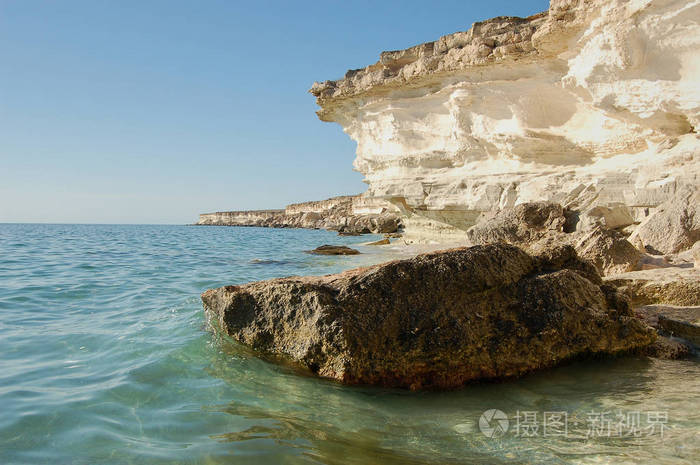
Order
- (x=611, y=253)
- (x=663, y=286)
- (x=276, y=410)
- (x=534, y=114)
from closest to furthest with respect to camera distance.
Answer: (x=276, y=410)
(x=663, y=286)
(x=611, y=253)
(x=534, y=114)

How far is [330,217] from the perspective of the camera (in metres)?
→ 46.5

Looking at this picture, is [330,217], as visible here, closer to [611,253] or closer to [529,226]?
[529,226]

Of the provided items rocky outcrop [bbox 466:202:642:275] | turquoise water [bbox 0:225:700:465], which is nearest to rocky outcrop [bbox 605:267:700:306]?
turquoise water [bbox 0:225:700:465]

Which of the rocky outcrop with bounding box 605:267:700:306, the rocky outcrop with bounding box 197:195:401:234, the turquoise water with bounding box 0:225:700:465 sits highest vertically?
the rocky outcrop with bounding box 197:195:401:234

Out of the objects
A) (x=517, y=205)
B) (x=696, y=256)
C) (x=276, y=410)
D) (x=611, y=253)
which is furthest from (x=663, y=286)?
(x=517, y=205)

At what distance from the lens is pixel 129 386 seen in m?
2.75

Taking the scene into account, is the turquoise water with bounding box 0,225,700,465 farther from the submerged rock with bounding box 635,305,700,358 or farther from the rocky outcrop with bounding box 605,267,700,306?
the rocky outcrop with bounding box 605,267,700,306

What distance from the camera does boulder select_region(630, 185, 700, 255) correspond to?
6379mm

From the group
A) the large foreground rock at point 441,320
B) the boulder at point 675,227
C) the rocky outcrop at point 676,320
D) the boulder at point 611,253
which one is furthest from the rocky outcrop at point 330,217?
the large foreground rock at point 441,320

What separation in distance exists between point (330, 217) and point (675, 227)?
40638 millimetres

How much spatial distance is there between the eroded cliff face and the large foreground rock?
6.63 m

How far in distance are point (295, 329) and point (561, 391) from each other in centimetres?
171

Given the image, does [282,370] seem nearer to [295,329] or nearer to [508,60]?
[295,329]

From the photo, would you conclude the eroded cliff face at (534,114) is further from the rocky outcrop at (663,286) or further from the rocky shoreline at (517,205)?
the rocky outcrop at (663,286)
